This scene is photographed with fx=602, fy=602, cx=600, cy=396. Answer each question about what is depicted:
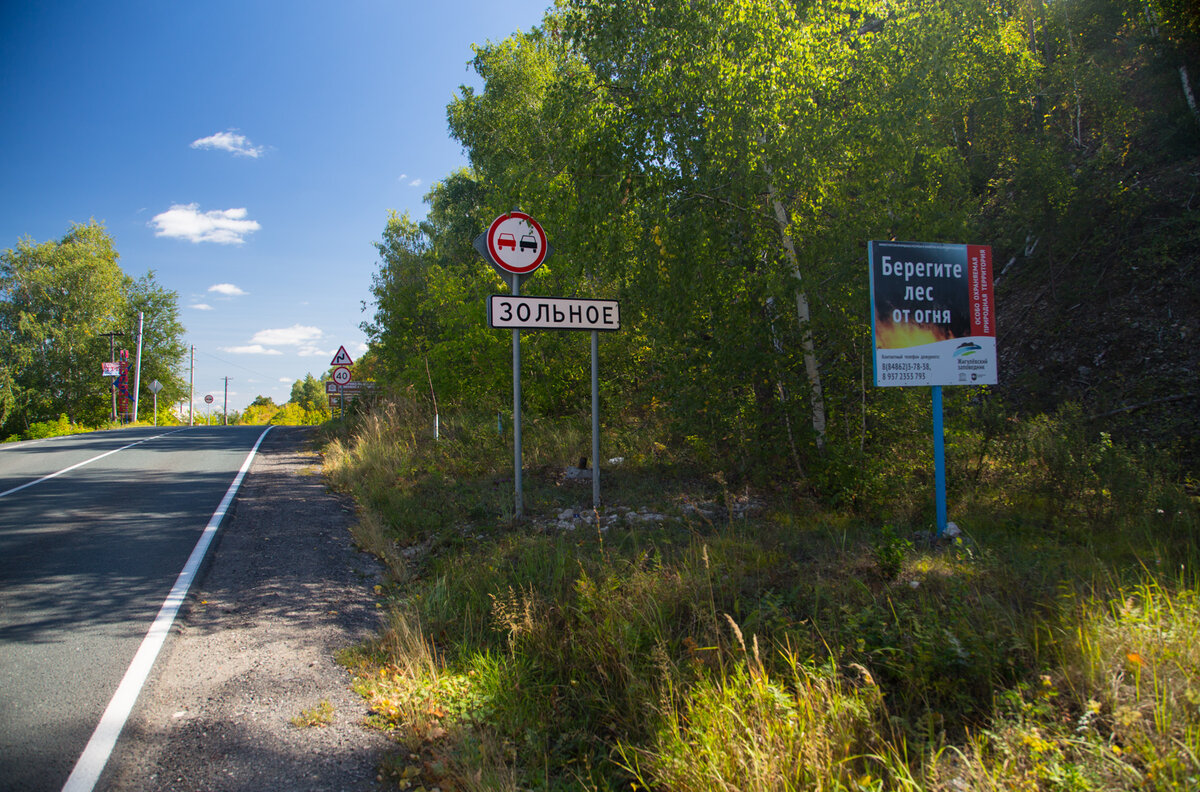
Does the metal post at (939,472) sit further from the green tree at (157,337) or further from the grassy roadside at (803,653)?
the green tree at (157,337)

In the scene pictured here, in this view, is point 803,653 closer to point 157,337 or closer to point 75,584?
point 75,584

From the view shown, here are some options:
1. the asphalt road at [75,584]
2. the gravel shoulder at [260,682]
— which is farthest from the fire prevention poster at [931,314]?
the asphalt road at [75,584]

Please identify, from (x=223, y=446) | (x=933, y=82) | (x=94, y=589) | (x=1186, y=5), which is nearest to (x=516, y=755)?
(x=94, y=589)

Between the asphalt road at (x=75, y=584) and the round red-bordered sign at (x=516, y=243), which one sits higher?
the round red-bordered sign at (x=516, y=243)

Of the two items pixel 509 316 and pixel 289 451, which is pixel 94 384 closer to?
pixel 289 451

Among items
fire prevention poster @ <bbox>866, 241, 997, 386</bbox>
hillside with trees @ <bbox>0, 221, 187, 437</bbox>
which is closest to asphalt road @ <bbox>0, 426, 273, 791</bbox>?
fire prevention poster @ <bbox>866, 241, 997, 386</bbox>

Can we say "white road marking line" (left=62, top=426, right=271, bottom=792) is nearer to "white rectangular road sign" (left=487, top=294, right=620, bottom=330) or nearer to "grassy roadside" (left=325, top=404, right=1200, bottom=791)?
"grassy roadside" (left=325, top=404, right=1200, bottom=791)

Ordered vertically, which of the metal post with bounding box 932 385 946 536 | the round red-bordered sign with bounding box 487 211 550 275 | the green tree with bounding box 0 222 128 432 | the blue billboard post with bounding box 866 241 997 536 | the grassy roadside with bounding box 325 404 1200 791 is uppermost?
the green tree with bounding box 0 222 128 432

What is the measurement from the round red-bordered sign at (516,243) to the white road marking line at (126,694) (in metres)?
4.28

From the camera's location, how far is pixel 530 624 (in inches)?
151

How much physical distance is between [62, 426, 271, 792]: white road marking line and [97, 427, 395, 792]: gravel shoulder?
5cm

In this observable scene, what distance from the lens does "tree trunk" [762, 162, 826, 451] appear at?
7.04 m

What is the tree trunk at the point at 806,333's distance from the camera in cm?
704

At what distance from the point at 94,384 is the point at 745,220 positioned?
5849 cm
